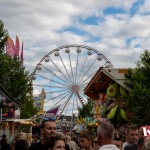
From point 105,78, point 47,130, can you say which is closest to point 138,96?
point 105,78

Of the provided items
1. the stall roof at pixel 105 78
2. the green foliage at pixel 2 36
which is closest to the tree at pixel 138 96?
the stall roof at pixel 105 78

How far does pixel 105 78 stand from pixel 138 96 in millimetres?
2928

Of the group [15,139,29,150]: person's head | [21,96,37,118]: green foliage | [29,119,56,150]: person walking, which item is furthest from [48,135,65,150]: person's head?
[21,96,37,118]: green foliage

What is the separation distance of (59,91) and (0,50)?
55.0ft

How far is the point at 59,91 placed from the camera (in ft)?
148

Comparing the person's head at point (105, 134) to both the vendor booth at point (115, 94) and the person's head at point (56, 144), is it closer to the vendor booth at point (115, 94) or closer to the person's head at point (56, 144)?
the person's head at point (56, 144)

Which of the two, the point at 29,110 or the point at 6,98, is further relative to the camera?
the point at 29,110

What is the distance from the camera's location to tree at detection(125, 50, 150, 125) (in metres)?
25.1

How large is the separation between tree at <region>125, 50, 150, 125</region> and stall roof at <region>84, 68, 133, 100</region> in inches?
13.1

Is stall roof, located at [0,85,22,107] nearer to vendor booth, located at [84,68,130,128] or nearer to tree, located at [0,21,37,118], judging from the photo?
vendor booth, located at [84,68,130,128]

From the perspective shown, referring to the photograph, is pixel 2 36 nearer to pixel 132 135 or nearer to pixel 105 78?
pixel 105 78

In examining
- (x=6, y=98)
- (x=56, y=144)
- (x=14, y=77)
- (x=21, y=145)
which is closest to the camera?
(x=56, y=144)

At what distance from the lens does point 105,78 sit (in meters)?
27.9

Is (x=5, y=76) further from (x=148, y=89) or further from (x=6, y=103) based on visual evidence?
(x=6, y=103)
